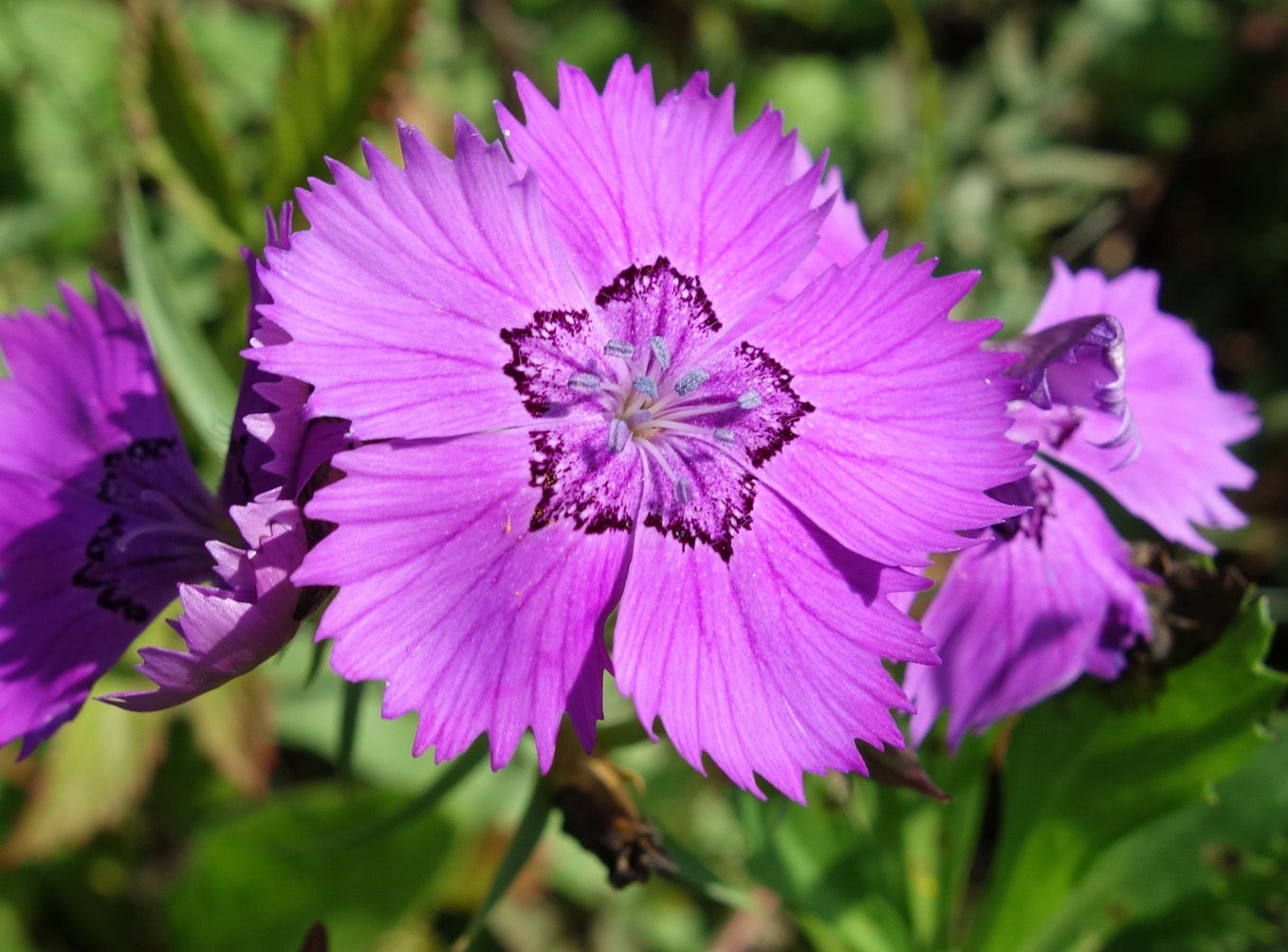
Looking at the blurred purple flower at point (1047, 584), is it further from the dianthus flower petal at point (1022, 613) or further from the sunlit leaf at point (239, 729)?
the sunlit leaf at point (239, 729)

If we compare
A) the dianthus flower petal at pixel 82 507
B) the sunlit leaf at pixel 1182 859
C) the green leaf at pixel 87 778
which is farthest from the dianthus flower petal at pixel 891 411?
the green leaf at pixel 87 778

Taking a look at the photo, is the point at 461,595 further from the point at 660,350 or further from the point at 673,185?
the point at 673,185

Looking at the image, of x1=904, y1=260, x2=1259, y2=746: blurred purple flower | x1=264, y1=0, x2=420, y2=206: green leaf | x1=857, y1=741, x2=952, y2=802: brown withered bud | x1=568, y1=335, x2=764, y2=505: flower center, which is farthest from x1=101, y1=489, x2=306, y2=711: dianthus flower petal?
x1=264, y1=0, x2=420, y2=206: green leaf

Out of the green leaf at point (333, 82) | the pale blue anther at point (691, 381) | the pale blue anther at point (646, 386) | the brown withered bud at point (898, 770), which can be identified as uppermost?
the green leaf at point (333, 82)

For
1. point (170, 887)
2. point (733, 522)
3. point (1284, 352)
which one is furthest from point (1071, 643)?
point (1284, 352)

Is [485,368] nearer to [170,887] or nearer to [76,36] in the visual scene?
[170,887]

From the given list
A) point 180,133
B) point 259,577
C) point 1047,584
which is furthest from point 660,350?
point 180,133

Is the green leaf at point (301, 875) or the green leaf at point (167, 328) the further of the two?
the green leaf at point (301, 875)
